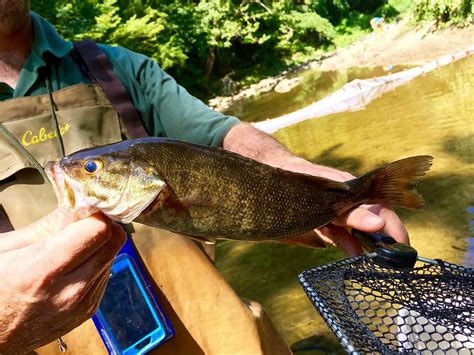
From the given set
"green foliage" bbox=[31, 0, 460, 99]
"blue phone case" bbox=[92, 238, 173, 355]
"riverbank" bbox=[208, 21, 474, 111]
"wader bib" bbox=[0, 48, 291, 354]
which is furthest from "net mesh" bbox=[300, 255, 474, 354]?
"green foliage" bbox=[31, 0, 460, 99]

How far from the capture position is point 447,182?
15.8 feet

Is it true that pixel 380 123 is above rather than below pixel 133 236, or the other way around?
below

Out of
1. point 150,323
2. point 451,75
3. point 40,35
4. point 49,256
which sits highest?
point 40,35

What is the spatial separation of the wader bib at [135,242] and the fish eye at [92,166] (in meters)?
0.93

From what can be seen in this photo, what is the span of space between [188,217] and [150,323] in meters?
0.97

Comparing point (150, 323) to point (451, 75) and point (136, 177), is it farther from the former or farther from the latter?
point (451, 75)

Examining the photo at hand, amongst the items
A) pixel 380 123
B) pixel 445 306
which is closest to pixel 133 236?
pixel 445 306

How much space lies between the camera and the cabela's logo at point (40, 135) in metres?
2.22

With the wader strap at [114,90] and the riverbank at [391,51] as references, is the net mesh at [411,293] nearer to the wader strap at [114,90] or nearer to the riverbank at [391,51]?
the wader strap at [114,90]

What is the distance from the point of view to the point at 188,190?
1.49m

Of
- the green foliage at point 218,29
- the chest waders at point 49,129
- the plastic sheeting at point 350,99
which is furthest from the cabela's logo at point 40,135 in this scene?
the green foliage at point 218,29

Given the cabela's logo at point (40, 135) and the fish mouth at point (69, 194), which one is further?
the cabela's logo at point (40, 135)

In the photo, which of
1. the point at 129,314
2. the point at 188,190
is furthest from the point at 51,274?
the point at 129,314

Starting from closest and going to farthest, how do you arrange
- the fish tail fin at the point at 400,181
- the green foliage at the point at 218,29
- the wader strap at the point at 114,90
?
1. the fish tail fin at the point at 400,181
2. the wader strap at the point at 114,90
3. the green foliage at the point at 218,29
